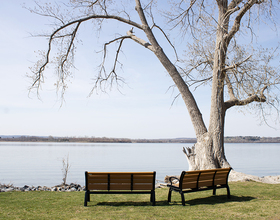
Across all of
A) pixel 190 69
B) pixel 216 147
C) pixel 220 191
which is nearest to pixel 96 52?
pixel 190 69

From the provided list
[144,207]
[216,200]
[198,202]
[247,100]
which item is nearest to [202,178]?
[198,202]

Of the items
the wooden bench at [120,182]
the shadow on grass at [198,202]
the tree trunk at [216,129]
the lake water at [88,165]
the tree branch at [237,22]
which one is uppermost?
the tree branch at [237,22]

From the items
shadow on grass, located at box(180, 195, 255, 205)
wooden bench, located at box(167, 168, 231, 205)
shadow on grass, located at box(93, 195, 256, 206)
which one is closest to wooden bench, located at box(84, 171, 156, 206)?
shadow on grass, located at box(93, 195, 256, 206)

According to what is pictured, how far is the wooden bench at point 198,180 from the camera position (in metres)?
6.07

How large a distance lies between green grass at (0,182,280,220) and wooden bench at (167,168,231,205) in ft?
1.04

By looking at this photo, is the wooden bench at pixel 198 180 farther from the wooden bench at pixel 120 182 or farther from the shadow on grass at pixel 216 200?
the wooden bench at pixel 120 182

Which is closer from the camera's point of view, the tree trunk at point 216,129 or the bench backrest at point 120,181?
the bench backrest at point 120,181

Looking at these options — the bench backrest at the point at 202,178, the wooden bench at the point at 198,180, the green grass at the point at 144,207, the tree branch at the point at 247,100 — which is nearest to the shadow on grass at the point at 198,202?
the green grass at the point at 144,207

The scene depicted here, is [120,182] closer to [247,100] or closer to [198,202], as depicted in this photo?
[198,202]

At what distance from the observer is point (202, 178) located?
647 cm

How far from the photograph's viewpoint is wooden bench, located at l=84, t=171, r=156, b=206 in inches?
238

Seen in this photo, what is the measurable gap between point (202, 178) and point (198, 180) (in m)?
0.14

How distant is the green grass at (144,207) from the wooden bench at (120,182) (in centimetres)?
31

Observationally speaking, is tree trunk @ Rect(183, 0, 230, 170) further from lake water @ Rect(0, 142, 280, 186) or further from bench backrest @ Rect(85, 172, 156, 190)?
lake water @ Rect(0, 142, 280, 186)
